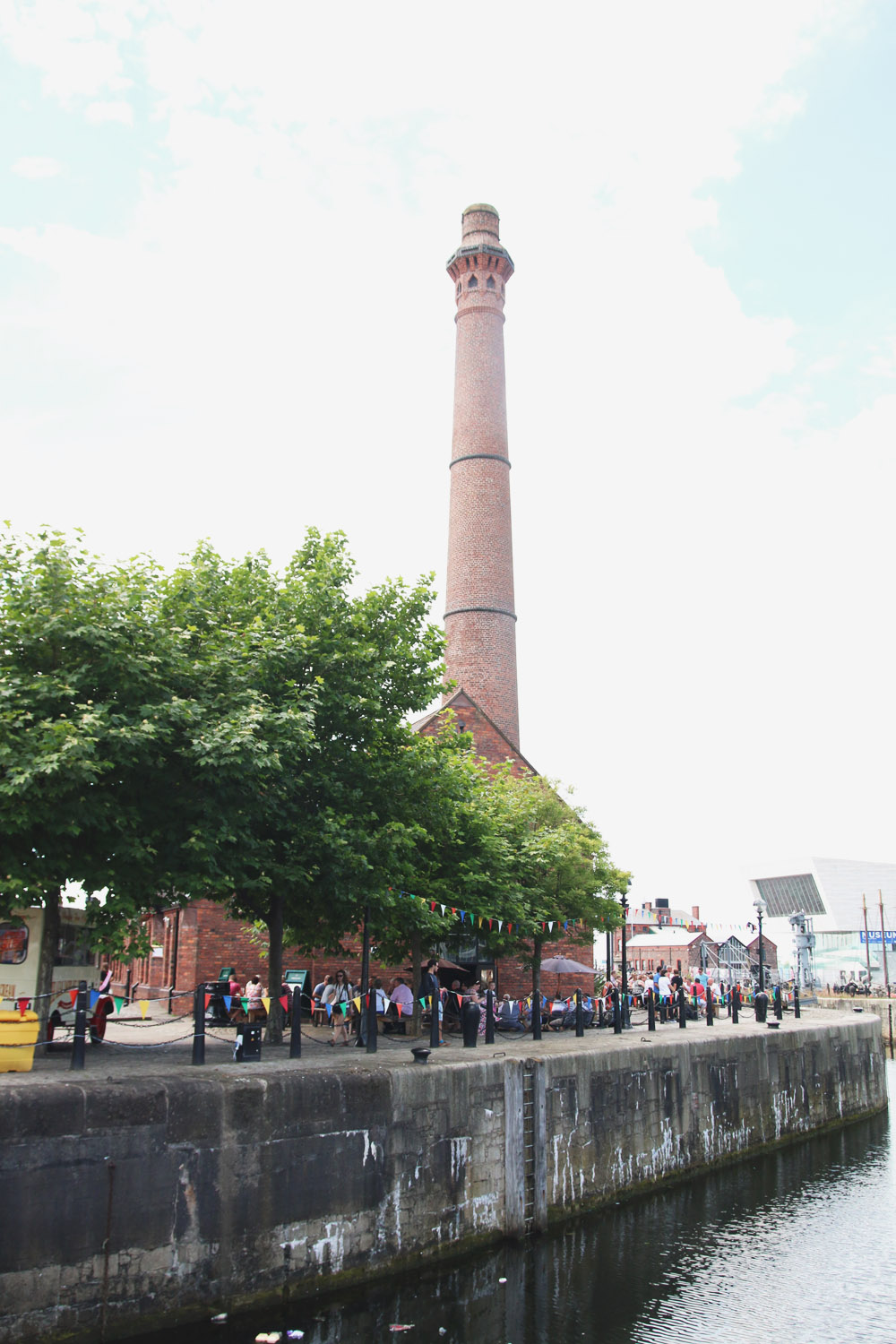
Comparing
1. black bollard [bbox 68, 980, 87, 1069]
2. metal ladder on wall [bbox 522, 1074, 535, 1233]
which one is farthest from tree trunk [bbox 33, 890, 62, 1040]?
metal ladder on wall [bbox 522, 1074, 535, 1233]

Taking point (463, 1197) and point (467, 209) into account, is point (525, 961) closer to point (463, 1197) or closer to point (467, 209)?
point (463, 1197)

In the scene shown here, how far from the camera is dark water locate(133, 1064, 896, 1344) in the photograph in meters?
10.9

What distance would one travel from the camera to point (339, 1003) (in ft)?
58.6

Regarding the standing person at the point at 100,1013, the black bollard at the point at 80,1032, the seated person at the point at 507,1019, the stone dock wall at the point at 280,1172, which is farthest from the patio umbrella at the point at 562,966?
the black bollard at the point at 80,1032

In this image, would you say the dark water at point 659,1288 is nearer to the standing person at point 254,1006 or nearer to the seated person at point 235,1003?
the seated person at point 235,1003

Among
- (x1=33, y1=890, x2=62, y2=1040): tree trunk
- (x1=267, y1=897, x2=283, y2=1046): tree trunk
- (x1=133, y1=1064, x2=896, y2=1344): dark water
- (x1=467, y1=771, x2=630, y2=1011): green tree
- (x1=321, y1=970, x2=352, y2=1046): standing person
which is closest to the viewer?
(x1=133, y1=1064, x2=896, y2=1344): dark water

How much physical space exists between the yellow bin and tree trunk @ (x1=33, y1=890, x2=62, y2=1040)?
159 centimetres

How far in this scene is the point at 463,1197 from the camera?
44.2ft

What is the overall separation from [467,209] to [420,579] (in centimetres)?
3025

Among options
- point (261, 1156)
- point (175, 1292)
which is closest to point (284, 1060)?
point (261, 1156)

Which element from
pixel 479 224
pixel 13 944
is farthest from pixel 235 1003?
pixel 479 224

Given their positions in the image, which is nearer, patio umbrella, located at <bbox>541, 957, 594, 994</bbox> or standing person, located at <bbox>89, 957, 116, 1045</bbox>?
standing person, located at <bbox>89, 957, 116, 1045</bbox>

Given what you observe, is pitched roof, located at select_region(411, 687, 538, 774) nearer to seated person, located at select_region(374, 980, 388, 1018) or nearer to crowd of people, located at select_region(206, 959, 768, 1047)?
crowd of people, located at select_region(206, 959, 768, 1047)

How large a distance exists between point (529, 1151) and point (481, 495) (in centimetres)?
2754
